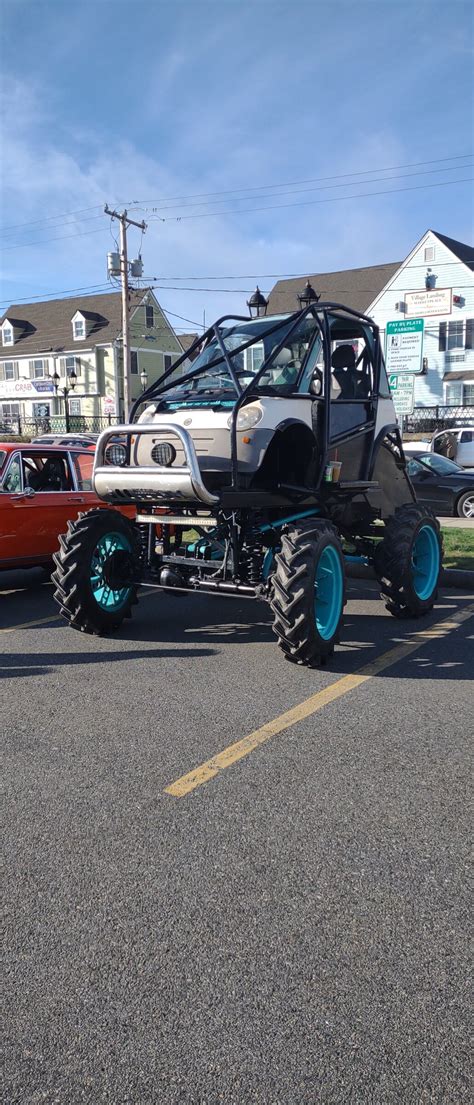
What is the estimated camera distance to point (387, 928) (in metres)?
2.81

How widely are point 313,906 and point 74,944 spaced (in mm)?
871

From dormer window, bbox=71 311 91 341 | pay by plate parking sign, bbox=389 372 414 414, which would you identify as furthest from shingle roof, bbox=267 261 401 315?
pay by plate parking sign, bbox=389 372 414 414

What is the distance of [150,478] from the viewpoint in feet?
20.0

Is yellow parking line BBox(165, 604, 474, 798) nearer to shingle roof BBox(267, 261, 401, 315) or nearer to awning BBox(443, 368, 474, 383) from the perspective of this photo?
awning BBox(443, 368, 474, 383)

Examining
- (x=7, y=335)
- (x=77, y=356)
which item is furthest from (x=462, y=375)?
(x=7, y=335)

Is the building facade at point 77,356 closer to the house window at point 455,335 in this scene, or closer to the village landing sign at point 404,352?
the house window at point 455,335

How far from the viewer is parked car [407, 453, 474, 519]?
15992mm

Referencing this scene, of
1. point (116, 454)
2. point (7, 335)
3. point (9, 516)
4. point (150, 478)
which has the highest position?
point (7, 335)

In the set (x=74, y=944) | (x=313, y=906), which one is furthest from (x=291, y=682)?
(x=74, y=944)

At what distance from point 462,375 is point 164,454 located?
41.3 meters

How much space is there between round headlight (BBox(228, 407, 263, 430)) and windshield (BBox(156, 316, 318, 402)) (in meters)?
0.37

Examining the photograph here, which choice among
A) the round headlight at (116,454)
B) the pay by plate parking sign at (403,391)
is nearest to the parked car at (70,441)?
the round headlight at (116,454)

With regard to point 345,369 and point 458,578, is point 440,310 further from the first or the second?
point 345,369

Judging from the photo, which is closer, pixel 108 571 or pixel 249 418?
pixel 249 418
